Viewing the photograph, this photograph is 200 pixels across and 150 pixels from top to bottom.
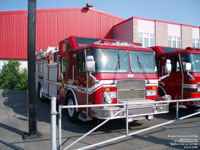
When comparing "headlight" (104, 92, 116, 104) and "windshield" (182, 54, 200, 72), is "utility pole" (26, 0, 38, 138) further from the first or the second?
"windshield" (182, 54, 200, 72)

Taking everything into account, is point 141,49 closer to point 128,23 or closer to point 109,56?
point 109,56

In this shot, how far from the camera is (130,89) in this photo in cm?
564

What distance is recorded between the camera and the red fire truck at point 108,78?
5234mm

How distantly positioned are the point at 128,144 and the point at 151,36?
725 inches

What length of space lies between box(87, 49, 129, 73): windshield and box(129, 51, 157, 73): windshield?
0.83 feet

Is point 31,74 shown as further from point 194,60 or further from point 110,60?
point 194,60

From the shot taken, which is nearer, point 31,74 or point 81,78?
point 31,74

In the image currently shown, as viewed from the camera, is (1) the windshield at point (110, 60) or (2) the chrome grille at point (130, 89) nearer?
(1) the windshield at point (110, 60)

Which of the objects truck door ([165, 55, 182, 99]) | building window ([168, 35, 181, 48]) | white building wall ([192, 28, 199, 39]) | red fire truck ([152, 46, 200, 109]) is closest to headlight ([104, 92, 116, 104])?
red fire truck ([152, 46, 200, 109])

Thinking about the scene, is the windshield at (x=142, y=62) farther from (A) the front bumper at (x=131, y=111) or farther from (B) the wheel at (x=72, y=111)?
(B) the wheel at (x=72, y=111)

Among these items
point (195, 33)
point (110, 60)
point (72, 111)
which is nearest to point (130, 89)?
point (110, 60)

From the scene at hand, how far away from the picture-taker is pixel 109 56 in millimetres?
5566

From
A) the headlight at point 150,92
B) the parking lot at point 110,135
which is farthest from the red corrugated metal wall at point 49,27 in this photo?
the headlight at point 150,92

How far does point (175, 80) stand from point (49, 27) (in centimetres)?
1584
